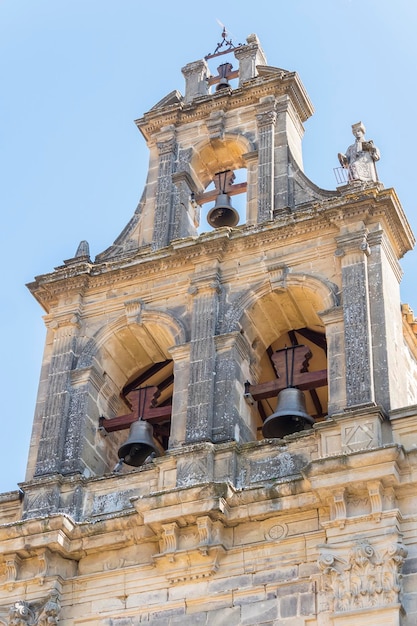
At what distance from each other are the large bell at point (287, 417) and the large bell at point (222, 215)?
177 inches

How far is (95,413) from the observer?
840 inches

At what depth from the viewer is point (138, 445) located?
2088 centimetres

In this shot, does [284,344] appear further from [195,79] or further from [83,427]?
[195,79]

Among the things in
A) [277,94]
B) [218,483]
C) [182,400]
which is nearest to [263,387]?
[182,400]

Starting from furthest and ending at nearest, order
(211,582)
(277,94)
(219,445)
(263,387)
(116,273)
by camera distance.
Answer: (277,94)
(116,273)
(263,387)
(219,445)
(211,582)

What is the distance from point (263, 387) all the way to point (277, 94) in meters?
5.74

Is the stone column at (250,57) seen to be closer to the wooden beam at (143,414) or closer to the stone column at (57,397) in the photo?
the stone column at (57,397)

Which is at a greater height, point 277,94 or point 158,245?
point 277,94

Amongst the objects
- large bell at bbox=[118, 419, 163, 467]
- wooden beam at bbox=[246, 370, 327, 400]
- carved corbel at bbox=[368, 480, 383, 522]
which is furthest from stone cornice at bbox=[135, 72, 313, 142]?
carved corbel at bbox=[368, 480, 383, 522]

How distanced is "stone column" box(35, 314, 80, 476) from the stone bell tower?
31 mm

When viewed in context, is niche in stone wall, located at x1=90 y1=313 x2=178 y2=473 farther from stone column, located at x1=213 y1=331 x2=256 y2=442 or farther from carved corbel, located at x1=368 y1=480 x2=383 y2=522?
carved corbel, located at x1=368 y1=480 x2=383 y2=522

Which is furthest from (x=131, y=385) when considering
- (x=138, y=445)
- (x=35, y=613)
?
(x=35, y=613)

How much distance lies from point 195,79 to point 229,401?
788 cm

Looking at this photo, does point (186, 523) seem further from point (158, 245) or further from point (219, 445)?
point (158, 245)
